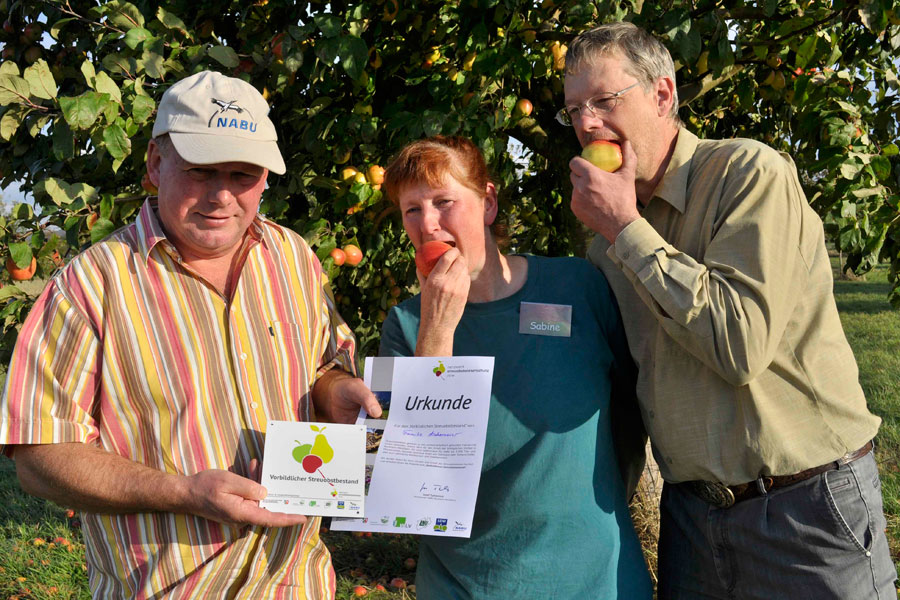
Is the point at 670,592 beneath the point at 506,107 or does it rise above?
beneath

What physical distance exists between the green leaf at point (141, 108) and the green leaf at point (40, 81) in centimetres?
25

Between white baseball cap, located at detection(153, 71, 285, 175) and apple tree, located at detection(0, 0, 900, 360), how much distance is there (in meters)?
0.50

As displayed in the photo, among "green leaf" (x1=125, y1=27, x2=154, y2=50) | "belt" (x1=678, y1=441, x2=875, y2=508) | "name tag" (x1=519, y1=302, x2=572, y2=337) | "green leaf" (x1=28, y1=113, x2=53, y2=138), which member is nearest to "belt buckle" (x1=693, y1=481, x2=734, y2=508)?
"belt" (x1=678, y1=441, x2=875, y2=508)

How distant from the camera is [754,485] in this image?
1.73 m

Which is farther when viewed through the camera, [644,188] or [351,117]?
[351,117]

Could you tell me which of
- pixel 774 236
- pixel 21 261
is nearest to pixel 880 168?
pixel 774 236

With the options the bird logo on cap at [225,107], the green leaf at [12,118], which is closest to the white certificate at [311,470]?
the bird logo on cap at [225,107]

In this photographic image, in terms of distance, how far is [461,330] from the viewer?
1.95 meters

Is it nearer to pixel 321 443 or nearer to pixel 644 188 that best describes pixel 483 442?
pixel 321 443

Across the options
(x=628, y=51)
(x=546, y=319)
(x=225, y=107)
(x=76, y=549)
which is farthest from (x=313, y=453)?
(x=76, y=549)

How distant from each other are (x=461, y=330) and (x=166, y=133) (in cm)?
81

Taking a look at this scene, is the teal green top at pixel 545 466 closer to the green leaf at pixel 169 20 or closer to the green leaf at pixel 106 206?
the green leaf at pixel 106 206

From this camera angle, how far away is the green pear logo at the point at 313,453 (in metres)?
1.65

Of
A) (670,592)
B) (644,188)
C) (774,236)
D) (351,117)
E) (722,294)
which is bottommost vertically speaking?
(670,592)
